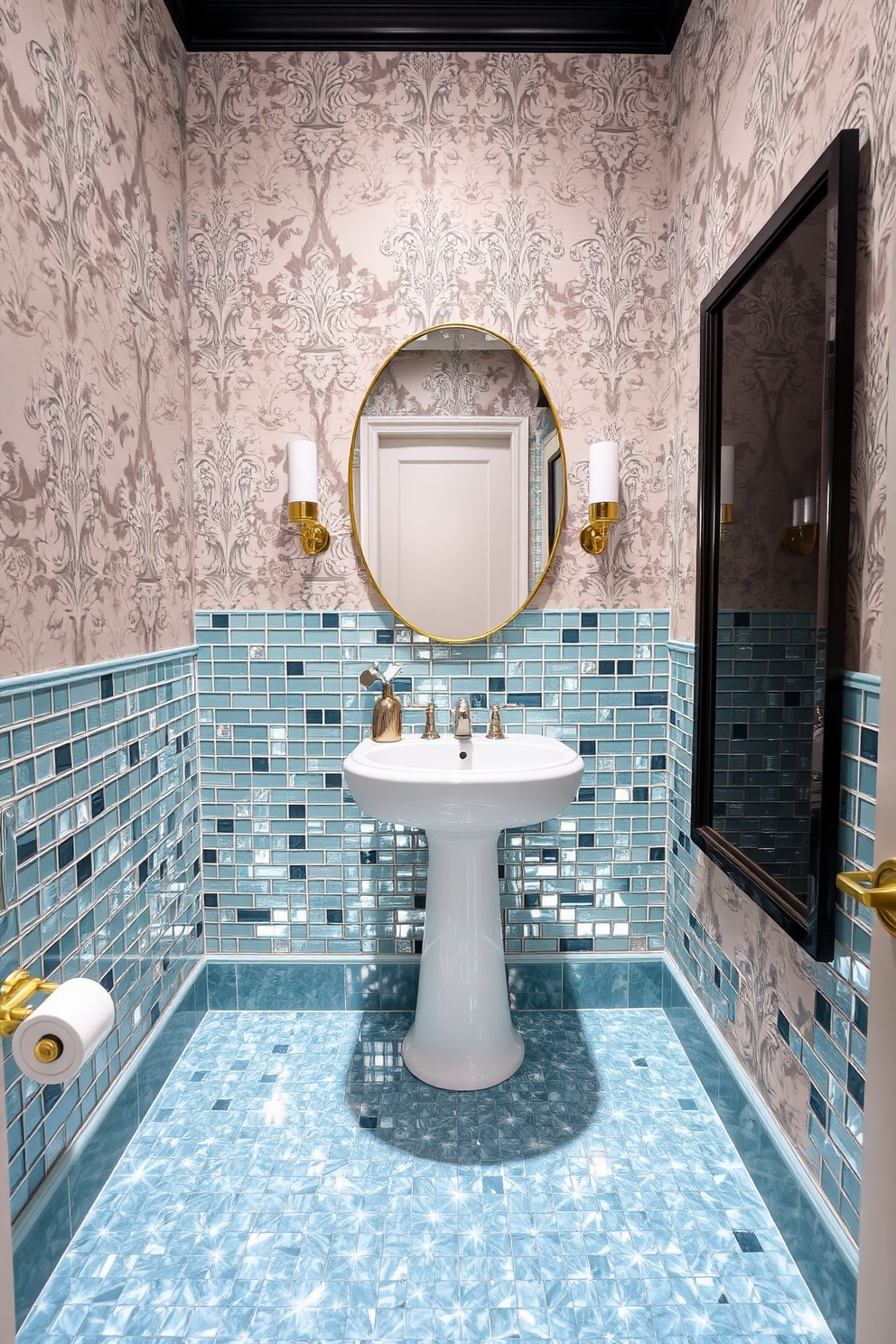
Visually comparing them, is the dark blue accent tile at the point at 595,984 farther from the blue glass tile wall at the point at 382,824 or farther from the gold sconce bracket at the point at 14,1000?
the gold sconce bracket at the point at 14,1000

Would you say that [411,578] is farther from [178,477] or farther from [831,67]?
[831,67]

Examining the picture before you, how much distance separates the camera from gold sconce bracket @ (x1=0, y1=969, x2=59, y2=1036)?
64cm

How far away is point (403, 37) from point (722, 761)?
6.18 ft

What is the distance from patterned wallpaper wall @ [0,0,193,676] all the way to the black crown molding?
15 cm

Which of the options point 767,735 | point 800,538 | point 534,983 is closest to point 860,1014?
point 767,735

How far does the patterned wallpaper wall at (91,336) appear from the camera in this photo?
1.10m

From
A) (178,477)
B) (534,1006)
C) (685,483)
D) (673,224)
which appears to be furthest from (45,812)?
(673,224)

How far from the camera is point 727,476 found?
149 centimetres

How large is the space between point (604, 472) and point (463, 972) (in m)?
1.23

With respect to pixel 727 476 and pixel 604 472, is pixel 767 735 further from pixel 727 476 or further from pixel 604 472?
pixel 604 472

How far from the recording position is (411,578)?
6.14 feet

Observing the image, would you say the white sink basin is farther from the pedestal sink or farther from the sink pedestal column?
the sink pedestal column

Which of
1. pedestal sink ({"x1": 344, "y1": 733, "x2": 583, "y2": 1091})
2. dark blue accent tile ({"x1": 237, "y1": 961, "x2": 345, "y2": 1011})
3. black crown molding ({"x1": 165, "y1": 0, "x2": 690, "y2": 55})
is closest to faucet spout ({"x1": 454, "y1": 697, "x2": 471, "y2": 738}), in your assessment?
pedestal sink ({"x1": 344, "y1": 733, "x2": 583, "y2": 1091})

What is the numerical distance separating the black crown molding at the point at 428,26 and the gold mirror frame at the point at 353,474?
0.68m
